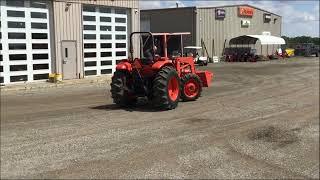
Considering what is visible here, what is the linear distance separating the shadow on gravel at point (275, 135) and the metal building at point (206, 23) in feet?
104

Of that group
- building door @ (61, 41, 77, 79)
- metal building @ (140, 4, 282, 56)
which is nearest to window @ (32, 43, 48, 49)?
building door @ (61, 41, 77, 79)

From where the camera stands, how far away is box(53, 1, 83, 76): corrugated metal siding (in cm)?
2209

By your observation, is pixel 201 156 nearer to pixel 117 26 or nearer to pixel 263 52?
pixel 117 26

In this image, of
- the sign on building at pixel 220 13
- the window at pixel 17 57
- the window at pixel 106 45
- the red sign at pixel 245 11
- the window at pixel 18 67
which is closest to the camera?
the window at pixel 17 57

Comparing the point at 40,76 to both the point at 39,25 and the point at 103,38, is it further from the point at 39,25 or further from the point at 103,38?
the point at 103,38

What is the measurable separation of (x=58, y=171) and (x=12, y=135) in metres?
2.87

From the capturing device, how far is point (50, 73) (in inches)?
869

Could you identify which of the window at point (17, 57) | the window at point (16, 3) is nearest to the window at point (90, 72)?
the window at point (17, 57)

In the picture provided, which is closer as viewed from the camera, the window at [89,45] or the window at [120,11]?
the window at [89,45]

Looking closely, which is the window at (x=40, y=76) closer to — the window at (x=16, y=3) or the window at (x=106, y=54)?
the window at (x=16, y=3)

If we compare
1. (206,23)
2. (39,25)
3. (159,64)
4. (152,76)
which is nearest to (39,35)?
(39,25)

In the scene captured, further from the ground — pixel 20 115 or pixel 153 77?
pixel 153 77

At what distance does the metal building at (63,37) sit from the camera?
20.4m

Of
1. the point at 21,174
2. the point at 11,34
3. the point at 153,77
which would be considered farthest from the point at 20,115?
the point at 11,34
